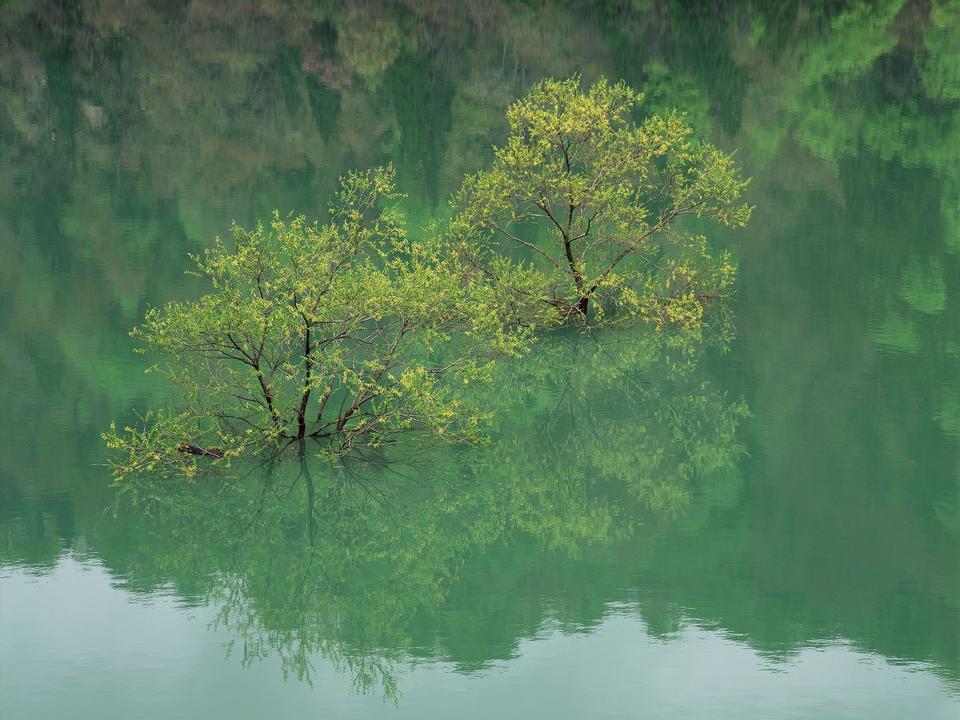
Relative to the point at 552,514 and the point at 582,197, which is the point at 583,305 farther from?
the point at 552,514

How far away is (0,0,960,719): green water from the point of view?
43.4 feet

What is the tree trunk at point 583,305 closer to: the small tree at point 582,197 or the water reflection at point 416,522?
the small tree at point 582,197

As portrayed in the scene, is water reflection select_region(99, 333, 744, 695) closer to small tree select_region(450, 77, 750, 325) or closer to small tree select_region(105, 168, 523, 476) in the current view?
small tree select_region(105, 168, 523, 476)

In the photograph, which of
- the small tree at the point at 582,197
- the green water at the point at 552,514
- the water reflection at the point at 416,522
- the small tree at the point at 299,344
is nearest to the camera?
the green water at the point at 552,514

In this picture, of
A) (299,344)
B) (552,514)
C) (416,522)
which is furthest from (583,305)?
(416,522)

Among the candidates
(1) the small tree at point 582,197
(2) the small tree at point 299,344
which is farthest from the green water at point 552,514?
(1) the small tree at point 582,197

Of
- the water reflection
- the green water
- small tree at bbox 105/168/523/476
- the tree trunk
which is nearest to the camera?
the green water

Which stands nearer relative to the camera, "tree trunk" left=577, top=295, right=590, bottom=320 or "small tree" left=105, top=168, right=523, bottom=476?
"small tree" left=105, top=168, right=523, bottom=476

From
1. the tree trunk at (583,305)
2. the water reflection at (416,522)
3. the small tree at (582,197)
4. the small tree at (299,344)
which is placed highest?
the small tree at (582,197)

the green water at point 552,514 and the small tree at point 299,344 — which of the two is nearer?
the green water at point 552,514

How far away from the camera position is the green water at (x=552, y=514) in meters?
13.2

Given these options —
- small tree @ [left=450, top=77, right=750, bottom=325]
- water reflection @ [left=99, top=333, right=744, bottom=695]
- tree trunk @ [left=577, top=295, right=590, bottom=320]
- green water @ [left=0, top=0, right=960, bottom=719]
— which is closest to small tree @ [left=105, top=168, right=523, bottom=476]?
water reflection @ [left=99, top=333, right=744, bottom=695]

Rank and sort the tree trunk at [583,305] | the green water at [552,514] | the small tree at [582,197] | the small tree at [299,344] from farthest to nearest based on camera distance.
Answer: the tree trunk at [583,305]
the small tree at [582,197]
the small tree at [299,344]
the green water at [552,514]

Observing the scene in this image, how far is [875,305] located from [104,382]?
34.9ft
